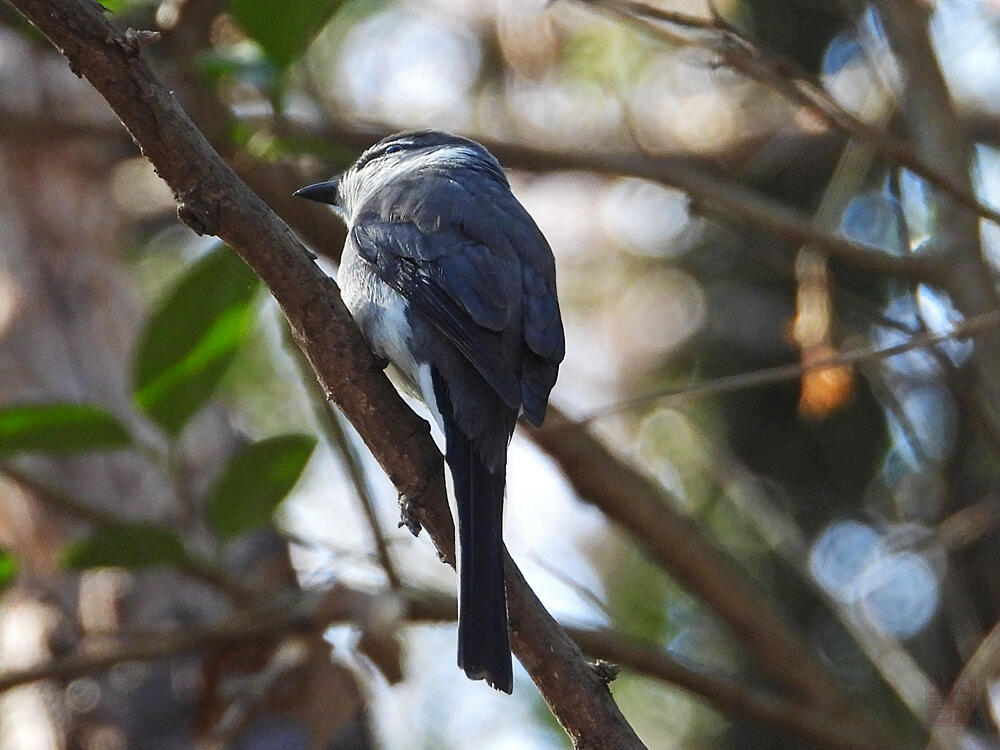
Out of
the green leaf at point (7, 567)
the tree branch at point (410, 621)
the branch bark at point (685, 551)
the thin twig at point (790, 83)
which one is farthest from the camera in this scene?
the branch bark at point (685, 551)

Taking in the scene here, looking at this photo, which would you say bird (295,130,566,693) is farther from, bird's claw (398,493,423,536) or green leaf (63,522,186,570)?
green leaf (63,522,186,570)

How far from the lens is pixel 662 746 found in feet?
17.9

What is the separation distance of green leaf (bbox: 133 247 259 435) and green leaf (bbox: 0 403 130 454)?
13cm

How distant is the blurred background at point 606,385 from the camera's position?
346cm

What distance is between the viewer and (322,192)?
378cm

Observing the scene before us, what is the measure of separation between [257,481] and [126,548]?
1.34 feet

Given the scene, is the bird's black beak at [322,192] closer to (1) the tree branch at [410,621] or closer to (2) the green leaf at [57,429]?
(2) the green leaf at [57,429]

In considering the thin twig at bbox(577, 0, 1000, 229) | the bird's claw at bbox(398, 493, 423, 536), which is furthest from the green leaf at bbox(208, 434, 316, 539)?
the thin twig at bbox(577, 0, 1000, 229)

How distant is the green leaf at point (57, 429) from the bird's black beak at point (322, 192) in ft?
2.89

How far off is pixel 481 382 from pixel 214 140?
1307 millimetres

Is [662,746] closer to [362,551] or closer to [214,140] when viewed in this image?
[362,551]

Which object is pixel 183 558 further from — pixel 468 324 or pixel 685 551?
pixel 685 551

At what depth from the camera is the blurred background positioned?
136 inches

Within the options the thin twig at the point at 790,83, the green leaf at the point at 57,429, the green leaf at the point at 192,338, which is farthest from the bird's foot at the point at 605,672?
the green leaf at the point at 57,429
